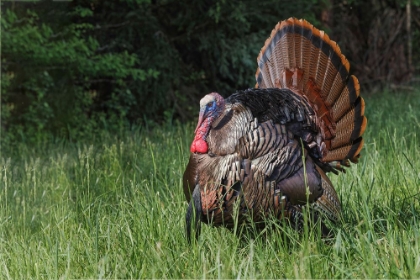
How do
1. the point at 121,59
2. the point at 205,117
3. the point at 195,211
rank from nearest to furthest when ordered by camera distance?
the point at 195,211 < the point at 205,117 < the point at 121,59

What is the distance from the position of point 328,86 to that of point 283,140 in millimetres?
721

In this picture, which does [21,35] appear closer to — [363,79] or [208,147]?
[208,147]

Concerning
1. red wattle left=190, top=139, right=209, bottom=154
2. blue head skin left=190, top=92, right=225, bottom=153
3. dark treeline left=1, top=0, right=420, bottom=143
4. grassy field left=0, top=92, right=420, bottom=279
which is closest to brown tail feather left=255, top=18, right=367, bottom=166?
grassy field left=0, top=92, right=420, bottom=279

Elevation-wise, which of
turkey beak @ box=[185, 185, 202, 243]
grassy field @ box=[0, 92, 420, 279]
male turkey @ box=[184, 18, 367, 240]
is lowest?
grassy field @ box=[0, 92, 420, 279]

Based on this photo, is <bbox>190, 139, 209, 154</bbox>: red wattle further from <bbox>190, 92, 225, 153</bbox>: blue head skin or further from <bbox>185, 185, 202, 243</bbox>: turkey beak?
<bbox>185, 185, 202, 243</bbox>: turkey beak

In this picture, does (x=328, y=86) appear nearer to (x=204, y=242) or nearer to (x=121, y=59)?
(x=204, y=242)

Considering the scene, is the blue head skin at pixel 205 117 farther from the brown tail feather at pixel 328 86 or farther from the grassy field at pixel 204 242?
the brown tail feather at pixel 328 86

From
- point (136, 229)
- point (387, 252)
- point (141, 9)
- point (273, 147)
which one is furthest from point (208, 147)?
point (141, 9)

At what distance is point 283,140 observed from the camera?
3342 mm

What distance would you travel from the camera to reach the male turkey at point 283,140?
10.5 ft

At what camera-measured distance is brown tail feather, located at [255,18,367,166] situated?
389 cm

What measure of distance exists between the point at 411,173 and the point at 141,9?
5.34m

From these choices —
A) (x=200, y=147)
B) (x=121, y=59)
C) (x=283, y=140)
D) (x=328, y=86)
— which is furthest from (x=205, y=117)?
(x=121, y=59)

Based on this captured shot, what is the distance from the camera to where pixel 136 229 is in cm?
329
